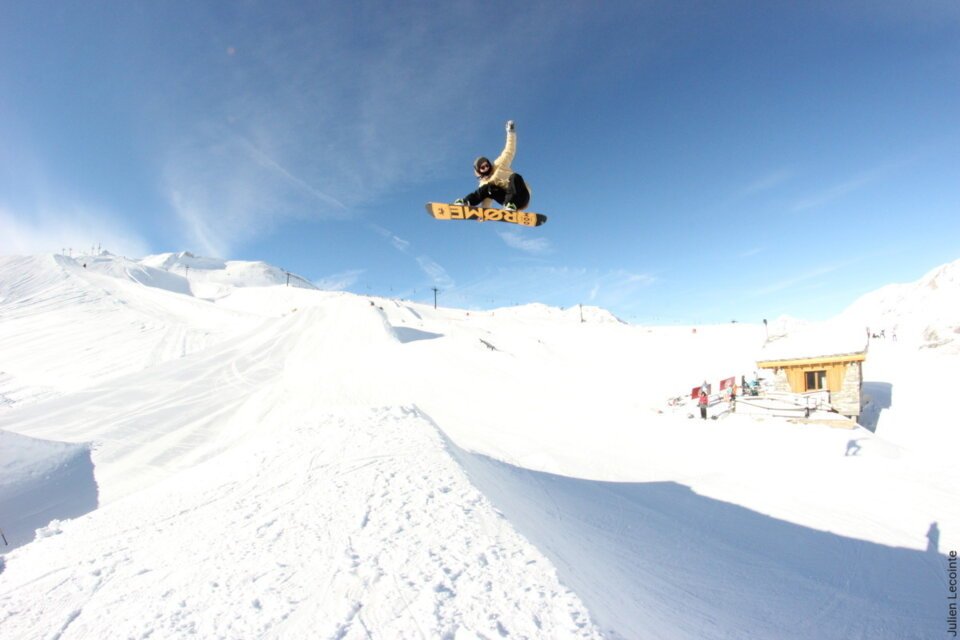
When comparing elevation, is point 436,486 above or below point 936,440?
above

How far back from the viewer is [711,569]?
6.24 m

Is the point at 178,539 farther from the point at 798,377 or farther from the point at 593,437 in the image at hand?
the point at 798,377

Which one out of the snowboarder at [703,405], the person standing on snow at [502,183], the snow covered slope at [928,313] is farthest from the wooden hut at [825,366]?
the person standing on snow at [502,183]

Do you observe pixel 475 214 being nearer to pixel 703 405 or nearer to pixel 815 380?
pixel 703 405

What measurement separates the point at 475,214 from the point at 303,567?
769 centimetres

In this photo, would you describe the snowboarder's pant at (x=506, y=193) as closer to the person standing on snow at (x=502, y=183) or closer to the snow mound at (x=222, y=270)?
the person standing on snow at (x=502, y=183)

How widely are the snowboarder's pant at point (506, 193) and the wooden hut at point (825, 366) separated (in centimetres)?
2025

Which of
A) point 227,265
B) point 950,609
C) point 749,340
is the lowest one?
point 950,609

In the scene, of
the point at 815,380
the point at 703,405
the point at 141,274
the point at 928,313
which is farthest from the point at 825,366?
the point at 141,274

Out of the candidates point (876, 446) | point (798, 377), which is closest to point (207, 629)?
point (876, 446)

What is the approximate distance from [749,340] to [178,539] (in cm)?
A: 4529

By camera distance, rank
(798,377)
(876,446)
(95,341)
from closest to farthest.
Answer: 1. (876,446)
2. (798,377)
3. (95,341)

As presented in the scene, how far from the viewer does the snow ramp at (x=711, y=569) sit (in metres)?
4.51

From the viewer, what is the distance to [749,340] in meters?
38.4
